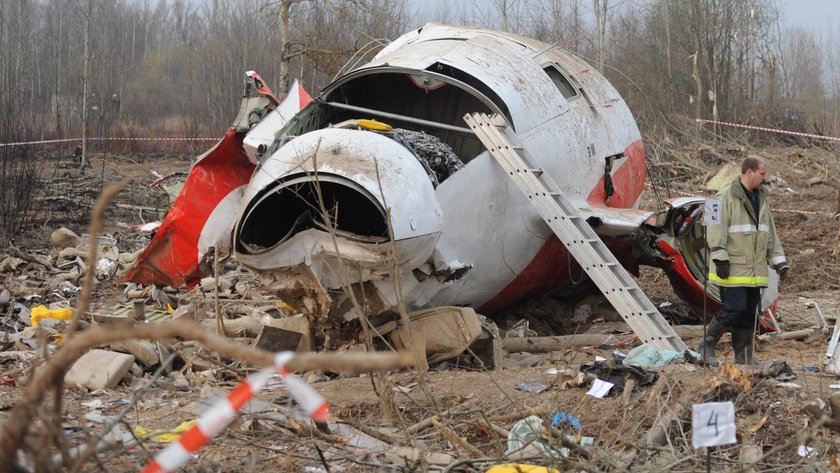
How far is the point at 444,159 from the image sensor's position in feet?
24.8

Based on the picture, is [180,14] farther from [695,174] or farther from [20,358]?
[20,358]

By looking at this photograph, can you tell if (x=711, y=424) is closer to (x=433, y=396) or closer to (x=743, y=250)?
(x=433, y=396)

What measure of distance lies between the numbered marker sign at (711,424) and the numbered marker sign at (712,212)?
3.79m

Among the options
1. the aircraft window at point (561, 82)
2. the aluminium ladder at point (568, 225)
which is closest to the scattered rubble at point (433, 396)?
the aluminium ladder at point (568, 225)

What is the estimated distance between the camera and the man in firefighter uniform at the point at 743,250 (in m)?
7.54

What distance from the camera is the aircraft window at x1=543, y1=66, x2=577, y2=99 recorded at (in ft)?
30.3

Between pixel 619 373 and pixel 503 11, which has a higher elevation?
pixel 503 11

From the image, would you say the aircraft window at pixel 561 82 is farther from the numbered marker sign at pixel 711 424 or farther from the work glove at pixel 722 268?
the numbered marker sign at pixel 711 424

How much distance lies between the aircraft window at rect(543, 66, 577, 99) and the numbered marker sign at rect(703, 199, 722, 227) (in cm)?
231

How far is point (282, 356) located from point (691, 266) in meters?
7.62

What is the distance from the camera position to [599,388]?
6027 mm

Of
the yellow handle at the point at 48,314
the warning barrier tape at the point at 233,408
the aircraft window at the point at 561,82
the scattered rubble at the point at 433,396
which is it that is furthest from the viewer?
the aircraft window at the point at 561,82

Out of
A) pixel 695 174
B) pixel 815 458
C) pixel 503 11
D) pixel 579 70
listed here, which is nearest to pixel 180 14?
pixel 503 11

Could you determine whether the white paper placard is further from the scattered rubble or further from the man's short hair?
the man's short hair
